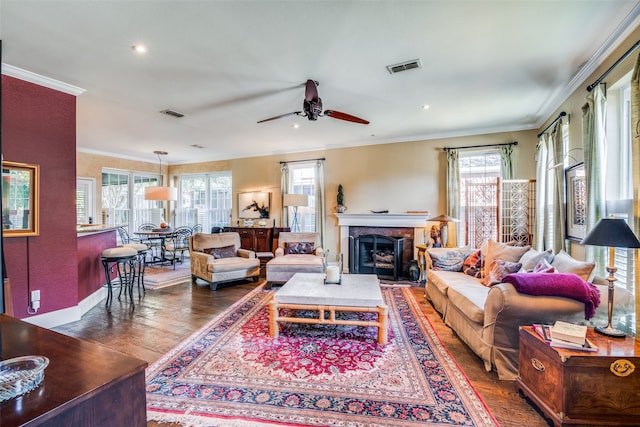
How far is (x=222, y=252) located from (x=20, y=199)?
2.64 metres

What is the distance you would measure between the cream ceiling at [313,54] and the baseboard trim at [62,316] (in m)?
2.52

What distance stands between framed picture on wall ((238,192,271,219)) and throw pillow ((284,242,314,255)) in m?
1.82

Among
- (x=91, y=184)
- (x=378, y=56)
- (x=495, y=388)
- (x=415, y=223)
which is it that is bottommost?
(x=495, y=388)

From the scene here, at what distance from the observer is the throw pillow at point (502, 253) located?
11.1 feet

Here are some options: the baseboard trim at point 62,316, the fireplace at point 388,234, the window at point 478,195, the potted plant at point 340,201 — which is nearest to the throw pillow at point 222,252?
the baseboard trim at point 62,316

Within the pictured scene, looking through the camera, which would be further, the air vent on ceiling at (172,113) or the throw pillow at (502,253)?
the air vent on ceiling at (172,113)

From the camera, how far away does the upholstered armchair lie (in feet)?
15.4

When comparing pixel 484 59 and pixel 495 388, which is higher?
pixel 484 59

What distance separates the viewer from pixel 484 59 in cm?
288

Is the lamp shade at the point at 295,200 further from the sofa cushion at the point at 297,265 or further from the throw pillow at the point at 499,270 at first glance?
the throw pillow at the point at 499,270

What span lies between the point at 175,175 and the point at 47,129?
5184mm

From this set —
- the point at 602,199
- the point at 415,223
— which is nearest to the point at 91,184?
the point at 415,223

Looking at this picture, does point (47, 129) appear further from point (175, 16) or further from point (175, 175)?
point (175, 175)

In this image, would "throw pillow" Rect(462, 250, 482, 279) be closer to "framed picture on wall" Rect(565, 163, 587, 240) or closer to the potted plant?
"framed picture on wall" Rect(565, 163, 587, 240)
